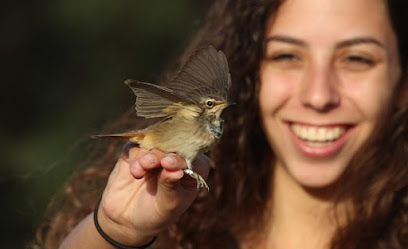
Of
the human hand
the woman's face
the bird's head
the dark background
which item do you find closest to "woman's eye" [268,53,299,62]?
the woman's face

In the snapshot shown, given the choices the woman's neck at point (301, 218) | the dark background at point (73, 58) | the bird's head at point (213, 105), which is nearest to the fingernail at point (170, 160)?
the bird's head at point (213, 105)

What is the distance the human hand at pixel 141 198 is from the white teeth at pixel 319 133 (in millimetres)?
693

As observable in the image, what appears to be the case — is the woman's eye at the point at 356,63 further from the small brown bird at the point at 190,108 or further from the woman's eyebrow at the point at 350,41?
the small brown bird at the point at 190,108

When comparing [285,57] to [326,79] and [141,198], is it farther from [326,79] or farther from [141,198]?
[141,198]

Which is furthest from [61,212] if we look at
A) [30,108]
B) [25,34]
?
[25,34]

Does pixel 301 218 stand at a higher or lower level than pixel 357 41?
lower

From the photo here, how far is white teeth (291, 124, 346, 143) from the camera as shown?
10.4 feet

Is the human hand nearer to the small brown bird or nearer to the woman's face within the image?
the small brown bird

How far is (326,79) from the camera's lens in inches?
122

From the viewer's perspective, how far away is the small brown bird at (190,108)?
2342 mm

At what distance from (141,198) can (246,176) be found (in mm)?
921

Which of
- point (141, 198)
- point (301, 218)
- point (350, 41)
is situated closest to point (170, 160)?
point (141, 198)

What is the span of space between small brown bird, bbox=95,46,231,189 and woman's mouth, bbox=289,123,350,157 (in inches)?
33.5

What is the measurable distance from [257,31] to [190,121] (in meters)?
1.00
